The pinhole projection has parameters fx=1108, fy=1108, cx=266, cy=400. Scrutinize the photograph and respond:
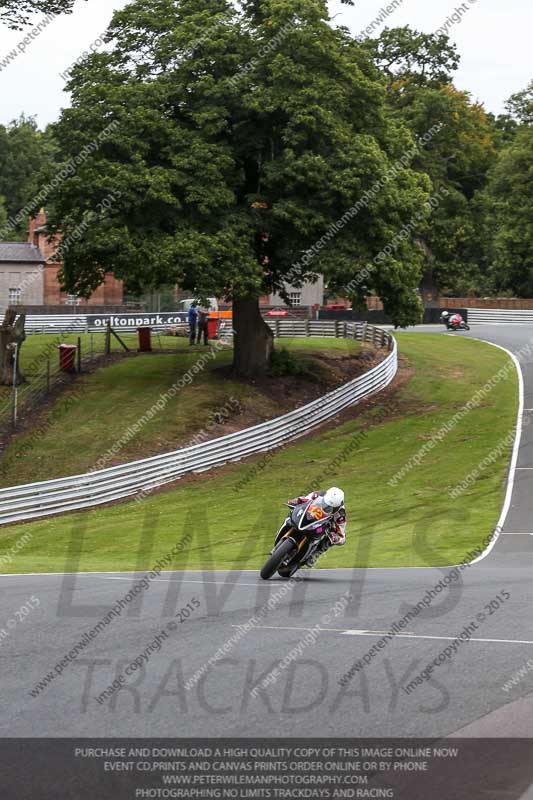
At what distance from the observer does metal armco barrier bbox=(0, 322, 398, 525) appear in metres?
27.1

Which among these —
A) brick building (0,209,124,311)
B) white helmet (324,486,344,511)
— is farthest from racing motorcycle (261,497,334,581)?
brick building (0,209,124,311)

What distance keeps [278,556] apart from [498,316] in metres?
60.4

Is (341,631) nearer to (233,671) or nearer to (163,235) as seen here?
(233,671)

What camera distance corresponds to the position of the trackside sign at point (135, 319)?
59781 mm

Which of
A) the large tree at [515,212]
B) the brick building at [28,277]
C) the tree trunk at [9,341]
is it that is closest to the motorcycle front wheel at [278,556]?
the tree trunk at [9,341]

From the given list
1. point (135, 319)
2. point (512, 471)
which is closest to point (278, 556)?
point (512, 471)

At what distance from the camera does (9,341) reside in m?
37.9

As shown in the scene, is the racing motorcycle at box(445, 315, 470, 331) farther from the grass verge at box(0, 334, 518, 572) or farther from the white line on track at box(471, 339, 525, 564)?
the grass verge at box(0, 334, 518, 572)

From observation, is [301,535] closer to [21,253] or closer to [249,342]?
[249,342]

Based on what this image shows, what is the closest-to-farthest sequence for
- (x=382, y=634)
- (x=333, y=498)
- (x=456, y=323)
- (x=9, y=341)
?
(x=382, y=634)
(x=333, y=498)
(x=9, y=341)
(x=456, y=323)

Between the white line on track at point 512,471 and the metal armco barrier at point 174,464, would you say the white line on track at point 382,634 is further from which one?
the metal armco barrier at point 174,464

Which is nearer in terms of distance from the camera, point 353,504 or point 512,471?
point 353,504

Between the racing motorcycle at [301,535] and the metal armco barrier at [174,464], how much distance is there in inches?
520
